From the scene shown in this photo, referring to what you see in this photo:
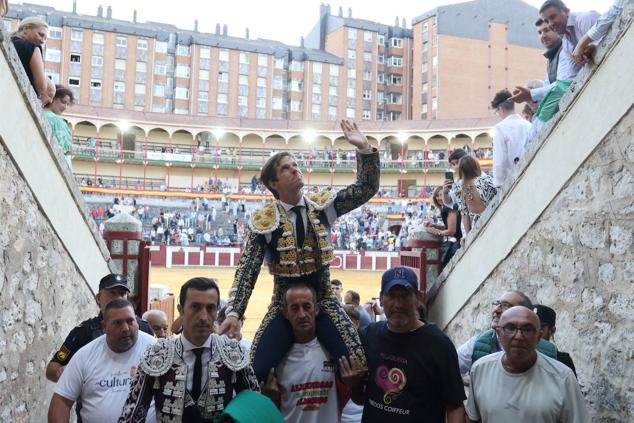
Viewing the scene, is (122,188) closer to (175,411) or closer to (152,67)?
(152,67)

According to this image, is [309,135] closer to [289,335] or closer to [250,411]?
[289,335]

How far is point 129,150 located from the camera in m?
44.4

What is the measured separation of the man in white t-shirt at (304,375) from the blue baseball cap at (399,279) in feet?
1.09

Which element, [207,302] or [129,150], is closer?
[207,302]

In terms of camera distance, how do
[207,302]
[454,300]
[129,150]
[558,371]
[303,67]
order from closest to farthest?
[207,302] < [558,371] < [454,300] < [129,150] < [303,67]

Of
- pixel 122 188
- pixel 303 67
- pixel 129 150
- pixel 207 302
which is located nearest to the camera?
pixel 207 302

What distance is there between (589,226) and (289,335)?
171 cm

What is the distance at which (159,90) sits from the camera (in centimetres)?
5262

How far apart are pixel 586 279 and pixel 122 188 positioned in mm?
37762

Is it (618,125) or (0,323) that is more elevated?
(618,125)

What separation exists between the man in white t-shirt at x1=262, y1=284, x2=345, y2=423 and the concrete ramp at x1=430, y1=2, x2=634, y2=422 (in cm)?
136

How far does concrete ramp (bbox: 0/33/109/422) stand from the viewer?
3.41 meters

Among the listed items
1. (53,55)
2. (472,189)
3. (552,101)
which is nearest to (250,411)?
(552,101)

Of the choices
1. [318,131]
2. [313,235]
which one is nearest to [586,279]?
[313,235]
